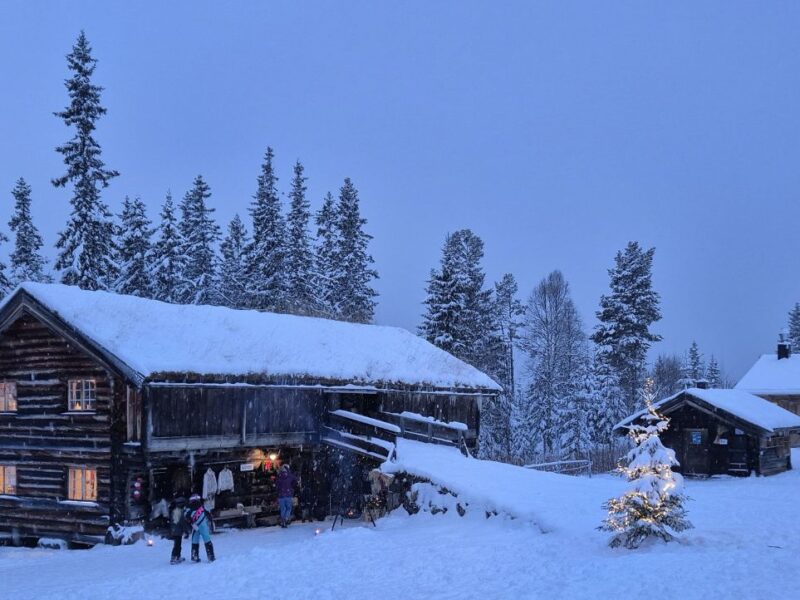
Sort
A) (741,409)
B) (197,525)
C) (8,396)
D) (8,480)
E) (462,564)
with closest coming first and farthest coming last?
(462,564) → (197,525) → (8,480) → (8,396) → (741,409)

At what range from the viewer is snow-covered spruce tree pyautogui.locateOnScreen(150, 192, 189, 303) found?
5162 centimetres

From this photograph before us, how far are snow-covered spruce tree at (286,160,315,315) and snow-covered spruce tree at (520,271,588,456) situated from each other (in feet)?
58.9

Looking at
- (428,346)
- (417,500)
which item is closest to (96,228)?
(428,346)

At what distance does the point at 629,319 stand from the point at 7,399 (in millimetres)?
42651

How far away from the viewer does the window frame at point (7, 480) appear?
2492 centimetres

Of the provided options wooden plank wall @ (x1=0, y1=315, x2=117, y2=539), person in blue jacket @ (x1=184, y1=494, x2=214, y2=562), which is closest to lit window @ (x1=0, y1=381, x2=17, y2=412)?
wooden plank wall @ (x1=0, y1=315, x2=117, y2=539)

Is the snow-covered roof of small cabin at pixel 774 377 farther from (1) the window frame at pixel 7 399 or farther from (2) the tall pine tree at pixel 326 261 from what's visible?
(1) the window frame at pixel 7 399

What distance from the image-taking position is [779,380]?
59.4m

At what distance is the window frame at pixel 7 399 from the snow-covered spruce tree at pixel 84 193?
1388cm

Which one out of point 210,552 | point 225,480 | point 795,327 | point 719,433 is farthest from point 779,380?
point 210,552

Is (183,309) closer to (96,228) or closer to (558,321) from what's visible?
(96,228)

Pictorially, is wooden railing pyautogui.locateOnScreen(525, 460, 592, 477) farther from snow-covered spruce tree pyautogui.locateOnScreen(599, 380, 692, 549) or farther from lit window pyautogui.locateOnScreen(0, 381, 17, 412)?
lit window pyautogui.locateOnScreen(0, 381, 17, 412)

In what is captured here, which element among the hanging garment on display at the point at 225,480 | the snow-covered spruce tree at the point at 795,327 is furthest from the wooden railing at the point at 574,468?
the snow-covered spruce tree at the point at 795,327

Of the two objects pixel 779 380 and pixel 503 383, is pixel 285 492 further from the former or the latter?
pixel 779 380
